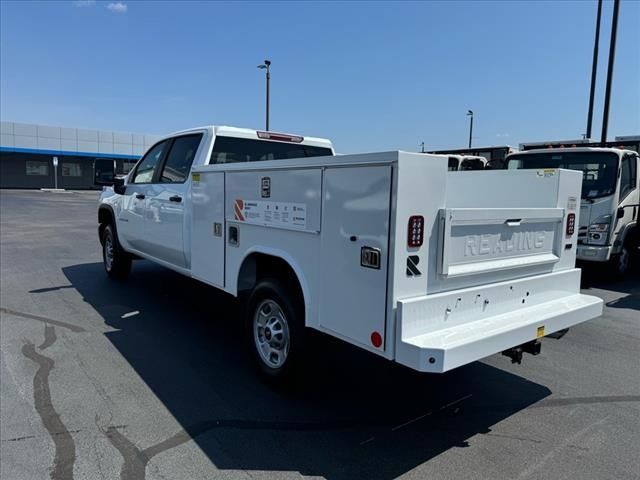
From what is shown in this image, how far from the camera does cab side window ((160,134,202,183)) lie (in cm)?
561

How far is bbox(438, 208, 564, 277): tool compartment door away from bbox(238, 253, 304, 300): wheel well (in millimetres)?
1202

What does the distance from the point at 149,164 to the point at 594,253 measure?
23.7 ft

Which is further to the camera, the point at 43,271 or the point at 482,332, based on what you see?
the point at 43,271

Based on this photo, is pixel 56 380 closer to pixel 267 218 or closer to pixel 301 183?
pixel 267 218

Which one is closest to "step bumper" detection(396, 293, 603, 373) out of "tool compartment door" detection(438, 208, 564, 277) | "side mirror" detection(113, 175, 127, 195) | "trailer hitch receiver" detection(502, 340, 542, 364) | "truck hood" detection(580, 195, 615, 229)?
"trailer hitch receiver" detection(502, 340, 542, 364)

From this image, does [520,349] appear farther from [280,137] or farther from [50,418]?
[280,137]

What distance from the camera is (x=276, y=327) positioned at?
4.11m

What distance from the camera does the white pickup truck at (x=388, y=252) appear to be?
2.95 metres

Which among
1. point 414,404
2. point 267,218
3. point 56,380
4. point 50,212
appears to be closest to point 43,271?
point 56,380

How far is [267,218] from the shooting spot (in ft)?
13.1

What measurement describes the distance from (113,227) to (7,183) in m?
44.1

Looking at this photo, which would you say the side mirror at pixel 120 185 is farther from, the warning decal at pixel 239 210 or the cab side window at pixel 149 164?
the warning decal at pixel 239 210

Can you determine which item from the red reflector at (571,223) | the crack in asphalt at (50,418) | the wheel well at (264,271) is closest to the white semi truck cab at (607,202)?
the red reflector at (571,223)

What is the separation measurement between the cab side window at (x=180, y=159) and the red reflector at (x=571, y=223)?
3818mm
